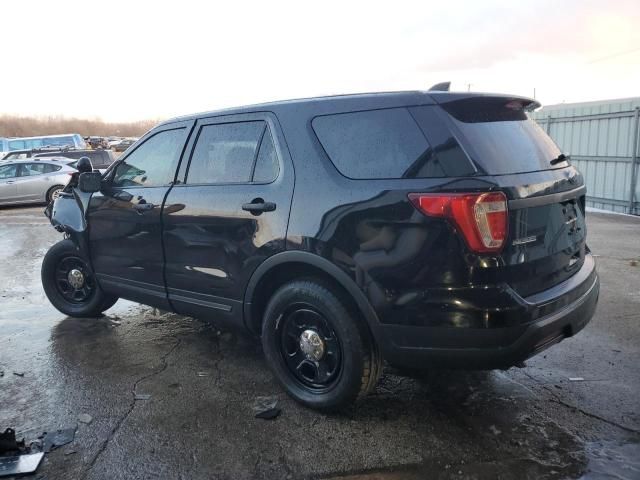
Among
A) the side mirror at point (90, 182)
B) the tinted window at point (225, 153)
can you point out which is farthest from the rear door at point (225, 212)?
the side mirror at point (90, 182)

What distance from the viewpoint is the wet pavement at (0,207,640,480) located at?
2.88 m

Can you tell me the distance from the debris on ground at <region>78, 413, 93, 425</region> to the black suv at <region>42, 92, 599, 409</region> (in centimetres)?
98

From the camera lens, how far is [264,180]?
3.55 metres

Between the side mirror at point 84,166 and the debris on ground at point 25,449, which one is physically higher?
the side mirror at point 84,166

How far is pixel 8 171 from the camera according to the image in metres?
16.4

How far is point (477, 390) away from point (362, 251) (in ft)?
4.65

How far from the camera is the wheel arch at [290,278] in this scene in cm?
304

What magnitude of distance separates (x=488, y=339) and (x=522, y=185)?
0.80m

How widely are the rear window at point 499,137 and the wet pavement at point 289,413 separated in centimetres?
148

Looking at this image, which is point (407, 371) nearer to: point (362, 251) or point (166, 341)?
point (362, 251)

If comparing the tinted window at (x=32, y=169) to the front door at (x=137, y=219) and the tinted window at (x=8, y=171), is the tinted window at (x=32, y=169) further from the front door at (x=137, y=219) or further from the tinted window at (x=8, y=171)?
the front door at (x=137, y=219)

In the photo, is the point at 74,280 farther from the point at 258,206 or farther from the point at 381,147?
the point at 381,147

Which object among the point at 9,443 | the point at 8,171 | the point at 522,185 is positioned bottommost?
the point at 9,443

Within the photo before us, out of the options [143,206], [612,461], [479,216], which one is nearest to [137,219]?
[143,206]
